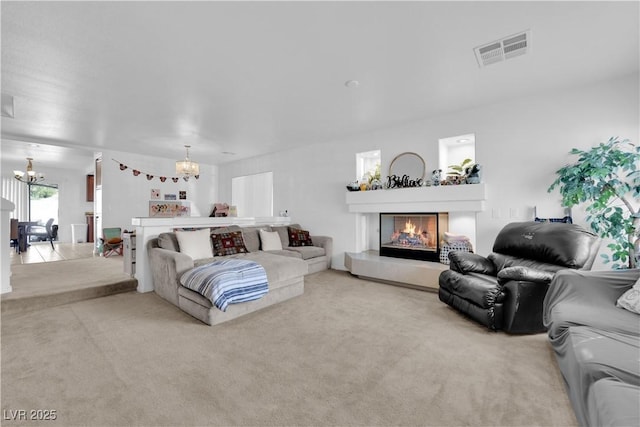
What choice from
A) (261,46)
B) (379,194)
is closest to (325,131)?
(379,194)

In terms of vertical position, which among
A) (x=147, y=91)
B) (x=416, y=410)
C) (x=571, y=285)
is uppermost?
(x=147, y=91)

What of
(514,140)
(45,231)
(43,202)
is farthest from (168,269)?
(43,202)

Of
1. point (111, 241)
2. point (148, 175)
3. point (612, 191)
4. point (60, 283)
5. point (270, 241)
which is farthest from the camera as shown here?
point (148, 175)

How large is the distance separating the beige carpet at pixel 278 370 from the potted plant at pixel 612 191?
4.52 ft

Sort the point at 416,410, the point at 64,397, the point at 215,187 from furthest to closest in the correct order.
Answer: the point at 215,187 → the point at 64,397 → the point at 416,410

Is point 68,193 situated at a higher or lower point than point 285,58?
lower

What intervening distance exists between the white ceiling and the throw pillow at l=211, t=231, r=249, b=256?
1763 mm

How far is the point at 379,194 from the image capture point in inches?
176

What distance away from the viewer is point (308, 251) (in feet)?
15.8

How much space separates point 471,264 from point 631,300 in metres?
1.25

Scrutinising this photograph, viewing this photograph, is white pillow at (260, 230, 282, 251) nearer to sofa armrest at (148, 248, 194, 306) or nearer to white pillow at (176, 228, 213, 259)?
white pillow at (176, 228, 213, 259)

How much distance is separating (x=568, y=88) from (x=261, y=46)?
3482 millimetres

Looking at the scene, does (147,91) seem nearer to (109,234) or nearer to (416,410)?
(416,410)

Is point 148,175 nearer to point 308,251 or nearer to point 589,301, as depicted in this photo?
point 308,251
